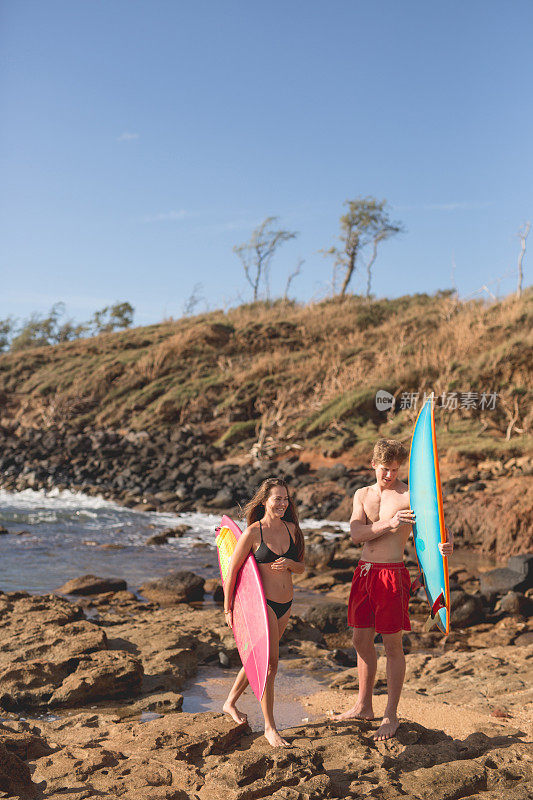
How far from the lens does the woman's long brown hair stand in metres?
3.81

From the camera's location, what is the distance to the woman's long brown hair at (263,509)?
3809 mm

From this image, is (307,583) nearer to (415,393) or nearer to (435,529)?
(435,529)

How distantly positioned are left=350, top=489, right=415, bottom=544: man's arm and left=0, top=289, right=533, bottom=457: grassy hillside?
12.6 metres

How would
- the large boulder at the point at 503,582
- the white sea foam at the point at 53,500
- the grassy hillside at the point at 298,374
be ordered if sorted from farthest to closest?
the grassy hillside at the point at 298,374, the white sea foam at the point at 53,500, the large boulder at the point at 503,582

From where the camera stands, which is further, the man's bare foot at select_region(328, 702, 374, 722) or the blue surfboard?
the man's bare foot at select_region(328, 702, 374, 722)

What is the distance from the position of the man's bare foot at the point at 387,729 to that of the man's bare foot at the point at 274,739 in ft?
1.65

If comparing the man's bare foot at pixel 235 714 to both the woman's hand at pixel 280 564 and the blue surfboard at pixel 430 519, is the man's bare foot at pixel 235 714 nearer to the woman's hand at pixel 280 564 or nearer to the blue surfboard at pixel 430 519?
the woman's hand at pixel 280 564

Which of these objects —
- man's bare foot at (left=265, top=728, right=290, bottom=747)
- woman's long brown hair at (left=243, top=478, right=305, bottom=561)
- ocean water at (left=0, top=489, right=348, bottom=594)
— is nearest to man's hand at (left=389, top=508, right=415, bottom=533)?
woman's long brown hair at (left=243, top=478, right=305, bottom=561)

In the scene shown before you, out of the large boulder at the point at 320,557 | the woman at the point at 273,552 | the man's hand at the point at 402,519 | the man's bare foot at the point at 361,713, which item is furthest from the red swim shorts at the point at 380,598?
the large boulder at the point at 320,557

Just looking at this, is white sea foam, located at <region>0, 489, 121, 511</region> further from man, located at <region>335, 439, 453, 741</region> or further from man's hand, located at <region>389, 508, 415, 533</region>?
man's hand, located at <region>389, 508, 415, 533</region>

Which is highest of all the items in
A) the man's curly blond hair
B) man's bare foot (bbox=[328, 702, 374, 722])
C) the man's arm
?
the man's curly blond hair

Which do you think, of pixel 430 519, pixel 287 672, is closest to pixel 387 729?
pixel 430 519

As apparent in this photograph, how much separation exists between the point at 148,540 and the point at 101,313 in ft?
123

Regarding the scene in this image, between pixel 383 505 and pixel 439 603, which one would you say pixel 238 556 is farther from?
pixel 439 603
